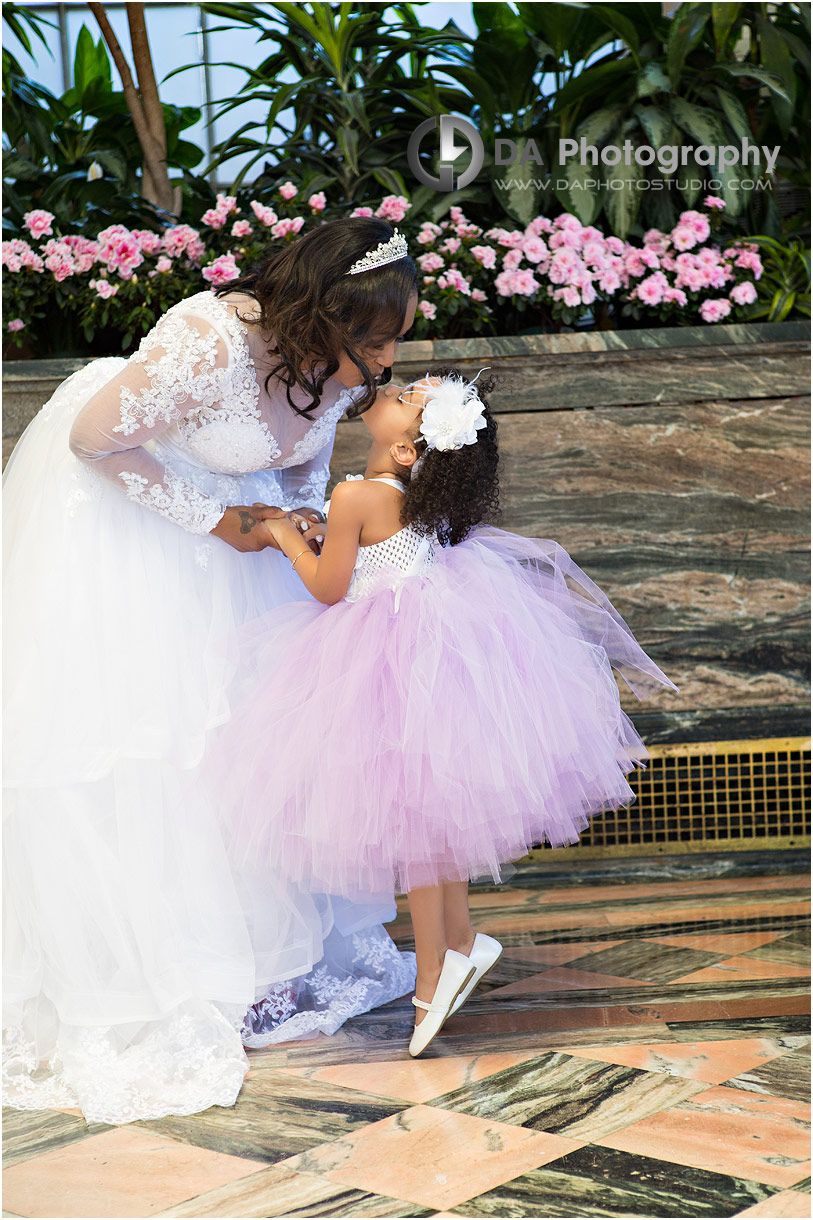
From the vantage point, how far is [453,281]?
9.93ft

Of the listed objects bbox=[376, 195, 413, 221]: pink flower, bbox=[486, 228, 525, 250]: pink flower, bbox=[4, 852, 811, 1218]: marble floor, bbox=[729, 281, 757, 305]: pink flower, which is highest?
bbox=[376, 195, 413, 221]: pink flower

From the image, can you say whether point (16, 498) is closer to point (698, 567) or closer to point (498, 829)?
point (498, 829)

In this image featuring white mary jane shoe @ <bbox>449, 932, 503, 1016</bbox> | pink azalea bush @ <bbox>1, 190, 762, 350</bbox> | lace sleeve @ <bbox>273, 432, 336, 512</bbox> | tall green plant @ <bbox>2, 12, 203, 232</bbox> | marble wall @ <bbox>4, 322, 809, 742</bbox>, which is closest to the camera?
white mary jane shoe @ <bbox>449, 932, 503, 1016</bbox>

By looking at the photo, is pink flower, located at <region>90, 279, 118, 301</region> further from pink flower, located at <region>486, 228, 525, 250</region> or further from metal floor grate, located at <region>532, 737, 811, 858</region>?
metal floor grate, located at <region>532, 737, 811, 858</region>

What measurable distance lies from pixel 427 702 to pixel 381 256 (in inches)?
30.8

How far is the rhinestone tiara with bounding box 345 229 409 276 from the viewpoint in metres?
1.91

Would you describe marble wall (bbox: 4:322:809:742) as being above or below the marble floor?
above

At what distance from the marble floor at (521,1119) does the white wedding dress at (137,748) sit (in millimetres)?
116

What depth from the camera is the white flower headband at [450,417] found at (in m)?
1.93

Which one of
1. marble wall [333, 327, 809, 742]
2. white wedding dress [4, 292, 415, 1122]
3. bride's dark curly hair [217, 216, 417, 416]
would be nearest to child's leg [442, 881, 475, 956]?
white wedding dress [4, 292, 415, 1122]

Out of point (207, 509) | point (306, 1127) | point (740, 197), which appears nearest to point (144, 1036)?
point (306, 1127)

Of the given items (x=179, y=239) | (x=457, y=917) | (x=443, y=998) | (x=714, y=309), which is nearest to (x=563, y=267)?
(x=714, y=309)

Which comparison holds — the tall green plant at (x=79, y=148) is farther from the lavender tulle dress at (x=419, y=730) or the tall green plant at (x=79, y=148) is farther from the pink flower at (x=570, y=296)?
the lavender tulle dress at (x=419, y=730)

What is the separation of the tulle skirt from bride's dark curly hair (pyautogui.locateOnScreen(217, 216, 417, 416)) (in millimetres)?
404
